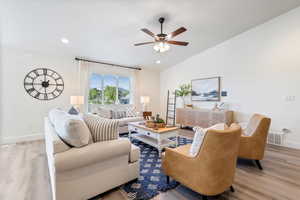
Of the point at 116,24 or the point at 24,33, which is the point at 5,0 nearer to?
the point at 24,33

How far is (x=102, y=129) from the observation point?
1.79 meters

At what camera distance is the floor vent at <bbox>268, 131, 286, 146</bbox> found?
3.57 meters

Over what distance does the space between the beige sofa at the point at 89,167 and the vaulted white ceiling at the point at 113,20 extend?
2.51 meters

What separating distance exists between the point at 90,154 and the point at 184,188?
1.36 meters

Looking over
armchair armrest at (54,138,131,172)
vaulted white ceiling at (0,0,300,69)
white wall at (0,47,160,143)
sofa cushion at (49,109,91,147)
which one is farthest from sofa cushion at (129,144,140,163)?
white wall at (0,47,160,143)

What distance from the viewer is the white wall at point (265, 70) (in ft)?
11.3

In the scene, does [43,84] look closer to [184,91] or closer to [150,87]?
[150,87]

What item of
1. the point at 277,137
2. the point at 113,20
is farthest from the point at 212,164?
the point at 277,137

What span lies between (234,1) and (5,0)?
14.1 ft

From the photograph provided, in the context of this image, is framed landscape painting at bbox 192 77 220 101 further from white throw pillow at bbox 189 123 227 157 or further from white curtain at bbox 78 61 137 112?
white throw pillow at bbox 189 123 227 157

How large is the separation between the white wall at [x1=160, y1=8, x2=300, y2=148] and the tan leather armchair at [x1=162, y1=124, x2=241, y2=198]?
10.5ft

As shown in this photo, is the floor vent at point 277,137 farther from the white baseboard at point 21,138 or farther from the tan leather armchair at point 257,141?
the white baseboard at point 21,138

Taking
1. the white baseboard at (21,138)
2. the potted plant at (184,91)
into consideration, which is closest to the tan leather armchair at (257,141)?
the potted plant at (184,91)

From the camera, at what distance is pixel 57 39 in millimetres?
3537
